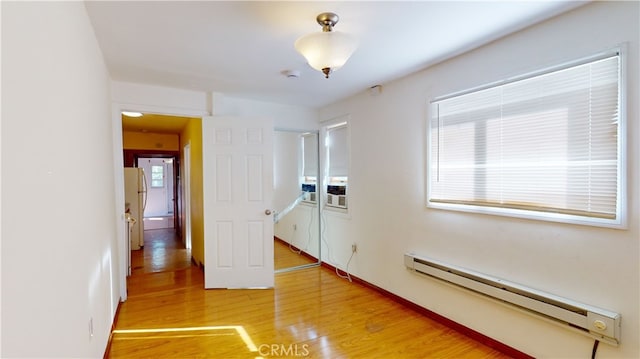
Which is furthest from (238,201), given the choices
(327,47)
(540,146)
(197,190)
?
(540,146)

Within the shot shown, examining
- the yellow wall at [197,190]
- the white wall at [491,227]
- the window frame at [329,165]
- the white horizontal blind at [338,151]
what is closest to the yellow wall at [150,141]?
the yellow wall at [197,190]

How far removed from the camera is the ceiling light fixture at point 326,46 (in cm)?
176

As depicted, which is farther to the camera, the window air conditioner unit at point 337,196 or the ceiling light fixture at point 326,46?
the window air conditioner unit at point 337,196

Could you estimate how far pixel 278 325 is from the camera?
8.85 feet

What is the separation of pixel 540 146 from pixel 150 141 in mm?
6924

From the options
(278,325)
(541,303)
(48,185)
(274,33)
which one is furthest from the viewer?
(278,325)

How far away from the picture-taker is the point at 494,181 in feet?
7.71

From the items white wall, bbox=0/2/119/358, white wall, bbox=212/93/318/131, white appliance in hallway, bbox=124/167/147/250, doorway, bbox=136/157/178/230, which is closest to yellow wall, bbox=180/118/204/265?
white wall, bbox=212/93/318/131

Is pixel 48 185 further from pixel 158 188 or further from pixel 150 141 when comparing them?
pixel 158 188

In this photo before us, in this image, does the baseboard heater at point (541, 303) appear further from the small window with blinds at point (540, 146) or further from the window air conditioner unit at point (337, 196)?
the window air conditioner unit at point (337, 196)

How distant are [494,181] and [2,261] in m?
2.68

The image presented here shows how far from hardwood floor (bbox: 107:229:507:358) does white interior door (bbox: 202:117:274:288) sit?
251 millimetres

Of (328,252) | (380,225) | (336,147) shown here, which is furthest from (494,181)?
(328,252)

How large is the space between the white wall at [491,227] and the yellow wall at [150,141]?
4.64 metres
